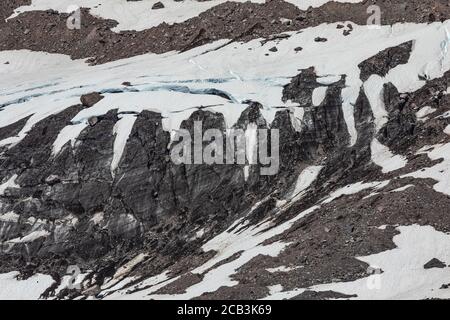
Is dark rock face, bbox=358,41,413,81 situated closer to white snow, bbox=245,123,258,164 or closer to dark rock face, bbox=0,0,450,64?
dark rock face, bbox=0,0,450,64

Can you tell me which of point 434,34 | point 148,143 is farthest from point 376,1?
point 148,143

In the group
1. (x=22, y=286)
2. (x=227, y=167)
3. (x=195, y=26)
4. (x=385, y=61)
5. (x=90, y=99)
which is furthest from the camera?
(x=195, y=26)

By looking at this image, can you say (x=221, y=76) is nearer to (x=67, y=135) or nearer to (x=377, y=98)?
(x=377, y=98)

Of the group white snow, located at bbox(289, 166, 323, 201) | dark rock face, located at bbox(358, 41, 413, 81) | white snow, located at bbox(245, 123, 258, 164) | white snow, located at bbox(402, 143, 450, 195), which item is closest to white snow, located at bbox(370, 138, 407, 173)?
white snow, located at bbox(402, 143, 450, 195)

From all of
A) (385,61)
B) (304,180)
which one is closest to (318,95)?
(385,61)

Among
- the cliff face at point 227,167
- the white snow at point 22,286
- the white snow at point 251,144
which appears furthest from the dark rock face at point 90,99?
the white snow at point 22,286

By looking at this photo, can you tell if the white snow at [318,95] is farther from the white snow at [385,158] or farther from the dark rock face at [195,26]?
the dark rock face at [195,26]
